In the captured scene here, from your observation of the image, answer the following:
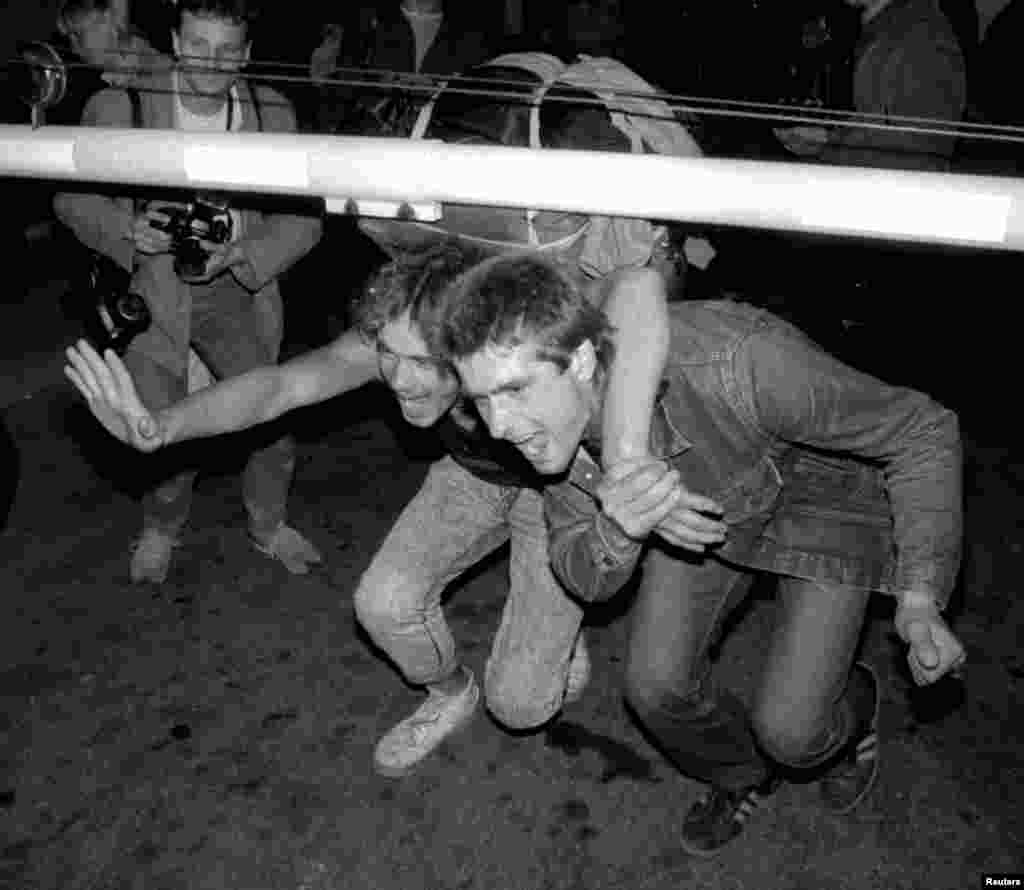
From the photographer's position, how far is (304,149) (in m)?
1.73

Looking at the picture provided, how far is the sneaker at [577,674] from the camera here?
319 cm

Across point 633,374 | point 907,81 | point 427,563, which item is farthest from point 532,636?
point 907,81

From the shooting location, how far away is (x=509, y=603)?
2840mm

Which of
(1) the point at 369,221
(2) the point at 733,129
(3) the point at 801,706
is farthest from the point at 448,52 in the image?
(3) the point at 801,706

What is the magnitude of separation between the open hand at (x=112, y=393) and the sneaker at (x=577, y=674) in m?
1.54

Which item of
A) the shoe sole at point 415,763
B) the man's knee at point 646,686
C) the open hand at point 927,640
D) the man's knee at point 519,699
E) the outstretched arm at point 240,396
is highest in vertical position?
the outstretched arm at point 240,396

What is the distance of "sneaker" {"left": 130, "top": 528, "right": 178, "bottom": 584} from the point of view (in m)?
3.77

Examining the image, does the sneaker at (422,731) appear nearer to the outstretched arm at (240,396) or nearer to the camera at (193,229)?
the outstretched arm at (240,396)

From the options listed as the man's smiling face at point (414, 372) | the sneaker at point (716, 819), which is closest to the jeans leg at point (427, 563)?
the man's smiling face at point (414, 372)

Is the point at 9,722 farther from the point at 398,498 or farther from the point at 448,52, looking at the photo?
the point at 448,52

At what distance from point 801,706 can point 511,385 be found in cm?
112

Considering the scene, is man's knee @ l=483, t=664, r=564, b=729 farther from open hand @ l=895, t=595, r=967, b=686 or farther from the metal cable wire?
the metal cable wire

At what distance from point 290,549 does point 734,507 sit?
2.14m

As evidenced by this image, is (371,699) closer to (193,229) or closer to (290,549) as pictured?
(290,549)
